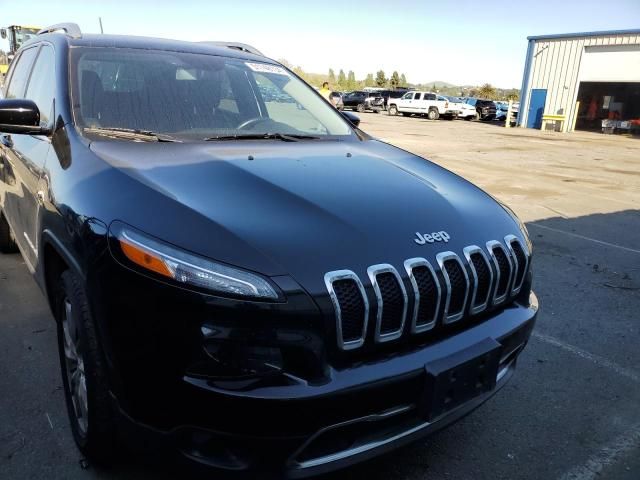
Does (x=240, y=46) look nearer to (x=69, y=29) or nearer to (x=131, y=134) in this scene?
(x=69, y=29)

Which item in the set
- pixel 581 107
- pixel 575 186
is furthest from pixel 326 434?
pixel 581 107

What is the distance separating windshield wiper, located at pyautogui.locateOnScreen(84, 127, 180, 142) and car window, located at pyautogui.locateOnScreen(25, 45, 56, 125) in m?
0.38

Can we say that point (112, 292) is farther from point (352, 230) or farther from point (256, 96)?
point (256, 96)

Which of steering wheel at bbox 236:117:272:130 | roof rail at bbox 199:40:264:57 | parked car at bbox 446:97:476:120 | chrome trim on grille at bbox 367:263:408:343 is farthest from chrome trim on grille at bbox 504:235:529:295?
parked car at bbox 446:97:476:120

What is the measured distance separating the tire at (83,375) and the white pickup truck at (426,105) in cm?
3429

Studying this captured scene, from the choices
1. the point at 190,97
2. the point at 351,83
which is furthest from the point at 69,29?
the point at 351,83

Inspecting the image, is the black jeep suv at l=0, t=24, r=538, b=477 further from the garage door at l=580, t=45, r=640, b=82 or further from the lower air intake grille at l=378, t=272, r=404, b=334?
the garage door at l=580, t=45, r=640, b=82

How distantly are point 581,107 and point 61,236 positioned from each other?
118 feet

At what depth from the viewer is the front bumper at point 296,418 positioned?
157cm

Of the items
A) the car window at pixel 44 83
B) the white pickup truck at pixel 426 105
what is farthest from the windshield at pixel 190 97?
the white pickup truck at pixel 426 105

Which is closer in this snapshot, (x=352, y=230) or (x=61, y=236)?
(x=352, y=230)

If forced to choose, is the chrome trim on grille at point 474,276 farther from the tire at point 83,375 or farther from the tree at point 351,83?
the tree at point 351,83

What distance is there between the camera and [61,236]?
2.15 meters

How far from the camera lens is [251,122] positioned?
10.2 ft
